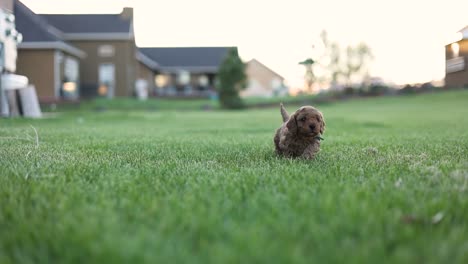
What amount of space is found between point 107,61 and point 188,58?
13642 mm

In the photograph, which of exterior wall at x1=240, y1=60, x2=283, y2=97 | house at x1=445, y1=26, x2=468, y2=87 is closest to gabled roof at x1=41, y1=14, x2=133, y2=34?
exterior wall at x1=240, y1=60, x2=283, y2=97

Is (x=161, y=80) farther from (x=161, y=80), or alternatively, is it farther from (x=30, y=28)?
(x=30, y=28)

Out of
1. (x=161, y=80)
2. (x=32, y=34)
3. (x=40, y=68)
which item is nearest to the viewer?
(x=32, y=34)

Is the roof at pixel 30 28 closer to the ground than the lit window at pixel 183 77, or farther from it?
farther from it

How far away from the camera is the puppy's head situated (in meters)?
3.80

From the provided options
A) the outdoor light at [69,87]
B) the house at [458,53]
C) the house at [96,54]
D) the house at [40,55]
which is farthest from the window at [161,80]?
the house at [458,53]

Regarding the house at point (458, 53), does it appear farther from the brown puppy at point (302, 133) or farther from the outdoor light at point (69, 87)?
the outdoor light at point (69, 87)

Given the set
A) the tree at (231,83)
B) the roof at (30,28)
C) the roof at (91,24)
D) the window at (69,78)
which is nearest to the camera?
the roof at (30,28)

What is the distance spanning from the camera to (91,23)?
34.5 m

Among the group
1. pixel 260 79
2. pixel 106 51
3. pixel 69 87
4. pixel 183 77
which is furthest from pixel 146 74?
pixel 260 79

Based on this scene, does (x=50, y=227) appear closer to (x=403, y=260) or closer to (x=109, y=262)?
(x=109, y=262)

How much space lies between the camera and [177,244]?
159 centimetres

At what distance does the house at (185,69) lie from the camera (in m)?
45.1

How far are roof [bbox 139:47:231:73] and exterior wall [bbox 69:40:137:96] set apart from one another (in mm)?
9145
